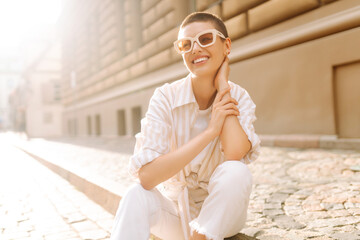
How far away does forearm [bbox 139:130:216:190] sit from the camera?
1.79 metres

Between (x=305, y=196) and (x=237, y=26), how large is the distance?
4685 millimetres

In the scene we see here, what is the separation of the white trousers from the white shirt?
0.18m

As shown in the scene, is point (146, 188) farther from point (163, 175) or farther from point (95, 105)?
point (95, 105)

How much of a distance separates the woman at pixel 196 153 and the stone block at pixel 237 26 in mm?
4915

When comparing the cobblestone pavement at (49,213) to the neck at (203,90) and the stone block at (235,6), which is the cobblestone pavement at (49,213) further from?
the stone block at (235,6)

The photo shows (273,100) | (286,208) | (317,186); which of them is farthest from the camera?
(273,100)

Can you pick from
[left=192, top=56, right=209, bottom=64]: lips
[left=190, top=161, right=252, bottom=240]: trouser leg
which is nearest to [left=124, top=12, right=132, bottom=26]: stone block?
[left=192, top=56, right=209, bottom=64]: lips

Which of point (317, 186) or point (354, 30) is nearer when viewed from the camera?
point (317, 186)

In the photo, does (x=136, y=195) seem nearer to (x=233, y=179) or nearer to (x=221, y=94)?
(x=233, y=179)

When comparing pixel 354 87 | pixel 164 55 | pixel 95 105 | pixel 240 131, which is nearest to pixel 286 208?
pixel 240 131

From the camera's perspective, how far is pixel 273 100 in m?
6.23

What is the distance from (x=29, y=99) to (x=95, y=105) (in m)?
21.2

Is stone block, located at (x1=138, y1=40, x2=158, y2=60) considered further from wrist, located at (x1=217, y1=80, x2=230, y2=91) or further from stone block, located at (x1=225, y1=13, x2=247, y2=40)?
wrist, located at (x1=217, y1=80, x2=230, y2=91)

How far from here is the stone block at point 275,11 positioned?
5.51 metres
